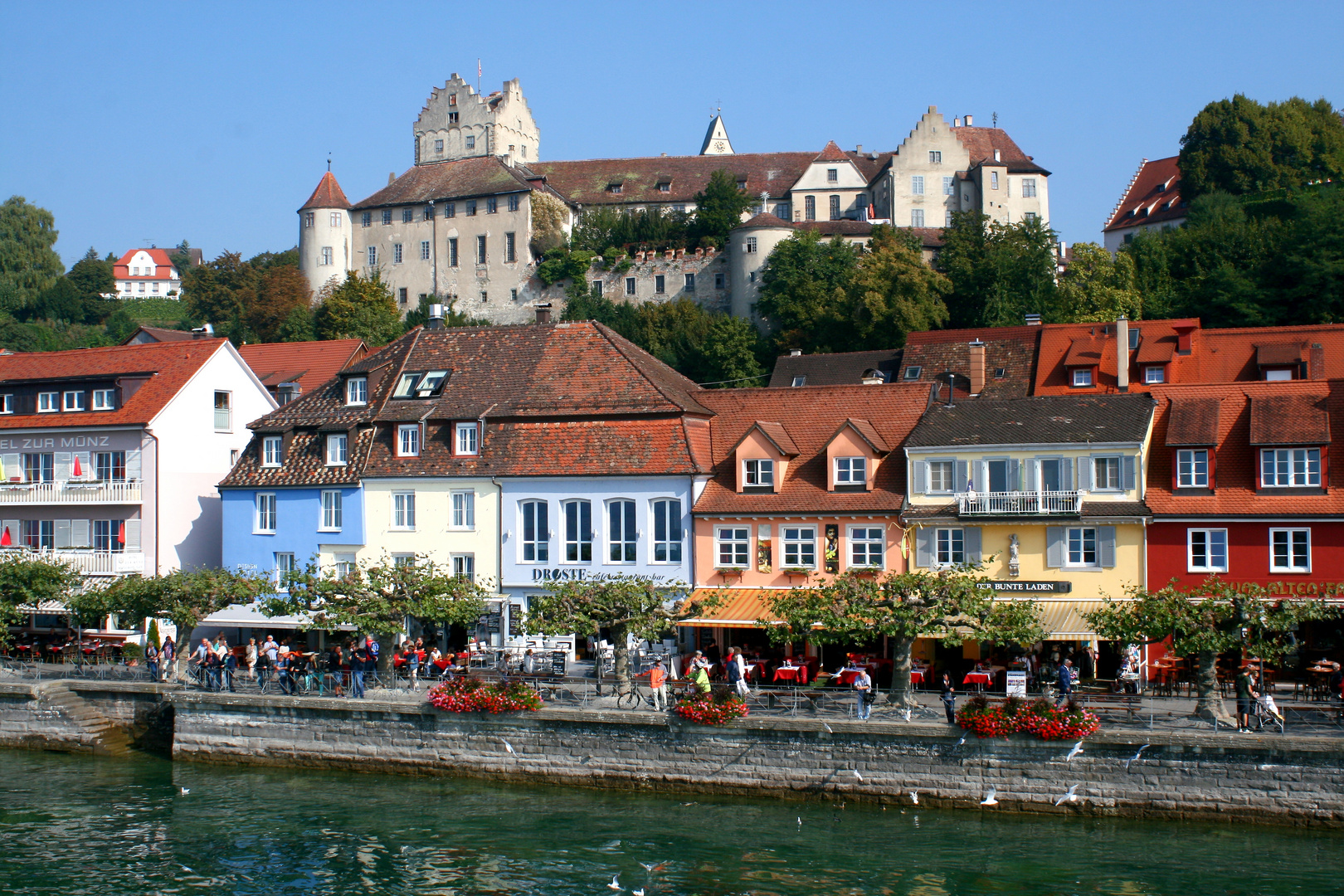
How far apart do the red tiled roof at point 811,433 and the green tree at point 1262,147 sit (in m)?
69.4

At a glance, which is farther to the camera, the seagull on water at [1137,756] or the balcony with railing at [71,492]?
the balcony with railing at [71,492]

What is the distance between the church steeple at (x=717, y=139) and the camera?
545 ft

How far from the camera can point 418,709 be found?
34031mm

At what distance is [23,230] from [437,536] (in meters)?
119

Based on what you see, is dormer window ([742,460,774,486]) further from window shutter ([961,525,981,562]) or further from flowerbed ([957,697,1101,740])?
flowerbed ([957,697,1101,740])

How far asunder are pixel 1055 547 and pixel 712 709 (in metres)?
12.0

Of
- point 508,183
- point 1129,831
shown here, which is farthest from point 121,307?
point 1129,831

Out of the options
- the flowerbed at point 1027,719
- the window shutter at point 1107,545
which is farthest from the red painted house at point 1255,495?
the flowerbed at point 1027,719

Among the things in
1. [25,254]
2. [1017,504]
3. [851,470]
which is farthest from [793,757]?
[25,254]

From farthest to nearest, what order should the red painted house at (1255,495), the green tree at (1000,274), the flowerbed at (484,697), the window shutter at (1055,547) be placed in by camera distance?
the green tree at (1000,274) < the window shutter at (1055,547) < the red painted house at (1255,495) < the flowerbed at (484,697)

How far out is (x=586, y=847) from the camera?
1112 inches

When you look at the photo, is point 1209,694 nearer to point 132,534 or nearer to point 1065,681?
point 1065,681

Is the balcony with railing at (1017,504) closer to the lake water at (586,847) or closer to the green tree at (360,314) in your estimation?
the lake water at (586,847)

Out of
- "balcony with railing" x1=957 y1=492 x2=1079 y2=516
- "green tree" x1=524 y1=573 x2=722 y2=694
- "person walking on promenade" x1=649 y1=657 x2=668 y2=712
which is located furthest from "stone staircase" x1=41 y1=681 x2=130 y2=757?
"balcony with railing" x1=957 y1=492 x2=1079 y2=516
